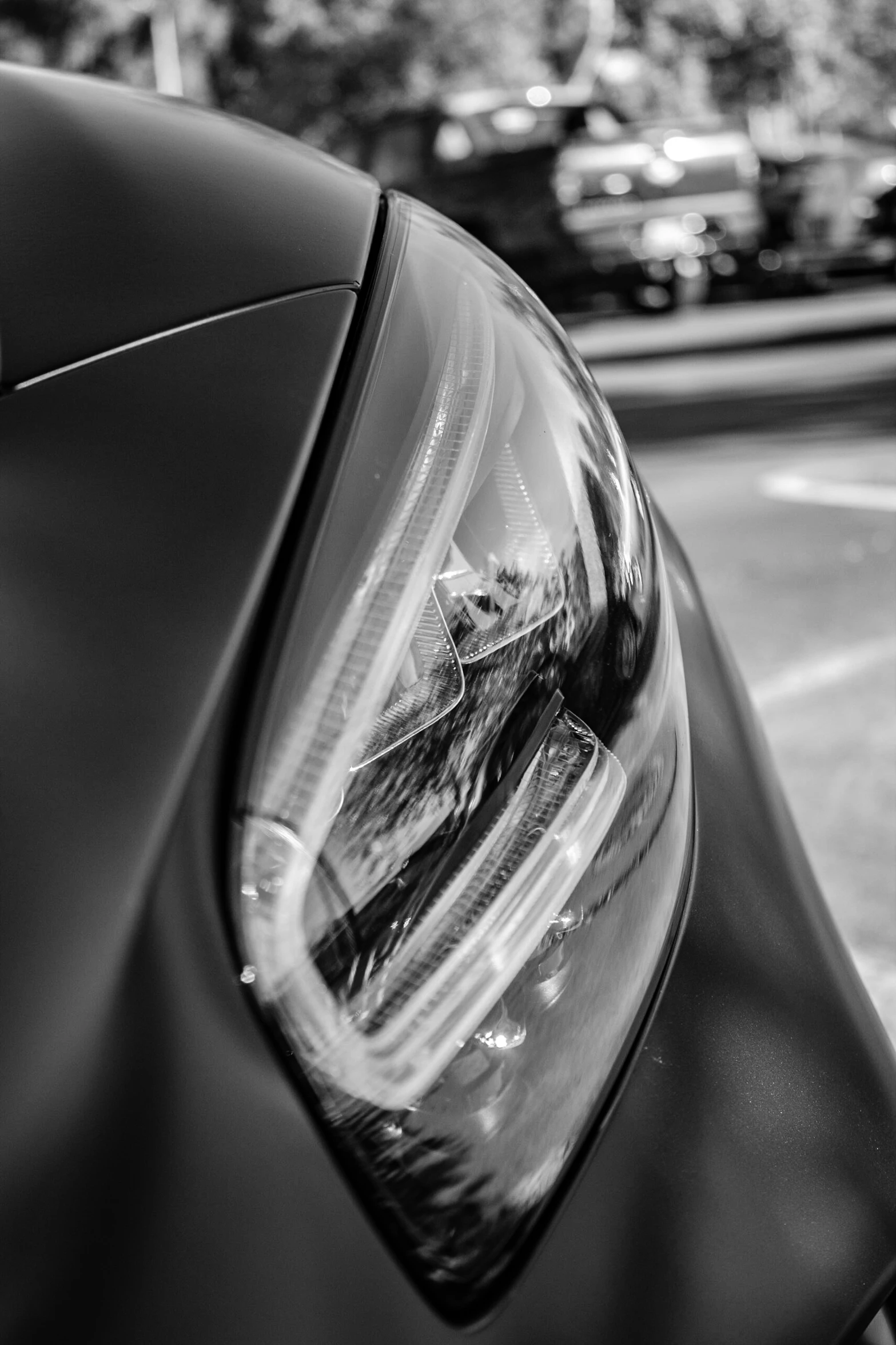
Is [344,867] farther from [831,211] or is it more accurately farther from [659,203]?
[831,211]

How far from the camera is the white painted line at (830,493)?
16.9 feet

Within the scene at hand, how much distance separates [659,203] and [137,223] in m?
11.3

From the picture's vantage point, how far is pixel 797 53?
28.1 metres

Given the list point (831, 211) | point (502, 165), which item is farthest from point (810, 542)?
point (502, 165)

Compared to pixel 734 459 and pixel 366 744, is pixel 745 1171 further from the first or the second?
pixel 734 459

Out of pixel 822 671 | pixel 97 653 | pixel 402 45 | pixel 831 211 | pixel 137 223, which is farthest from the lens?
pixel 402 45

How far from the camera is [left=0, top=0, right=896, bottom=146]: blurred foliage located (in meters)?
23.6

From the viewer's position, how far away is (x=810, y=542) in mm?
4727

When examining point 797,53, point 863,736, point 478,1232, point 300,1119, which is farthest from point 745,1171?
point 797,53

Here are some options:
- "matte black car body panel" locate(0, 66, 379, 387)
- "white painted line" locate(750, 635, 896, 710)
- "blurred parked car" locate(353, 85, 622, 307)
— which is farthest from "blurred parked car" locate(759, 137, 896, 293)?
"matte black car body panel" locate(0, 66, 379, 387)

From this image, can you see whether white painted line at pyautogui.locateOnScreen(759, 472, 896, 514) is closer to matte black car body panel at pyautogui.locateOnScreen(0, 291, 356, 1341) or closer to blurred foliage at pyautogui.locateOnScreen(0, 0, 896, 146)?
matte black car body panel at pyautogui.locateOnScreen(0, 291, 356, 1341)

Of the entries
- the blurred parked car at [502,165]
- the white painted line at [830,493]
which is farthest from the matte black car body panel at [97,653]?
the blurred parked car at [502,165]

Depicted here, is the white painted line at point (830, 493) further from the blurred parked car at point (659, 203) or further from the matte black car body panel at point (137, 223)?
the blurred parked car at point (659, 203)

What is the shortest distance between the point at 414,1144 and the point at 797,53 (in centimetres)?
3114
